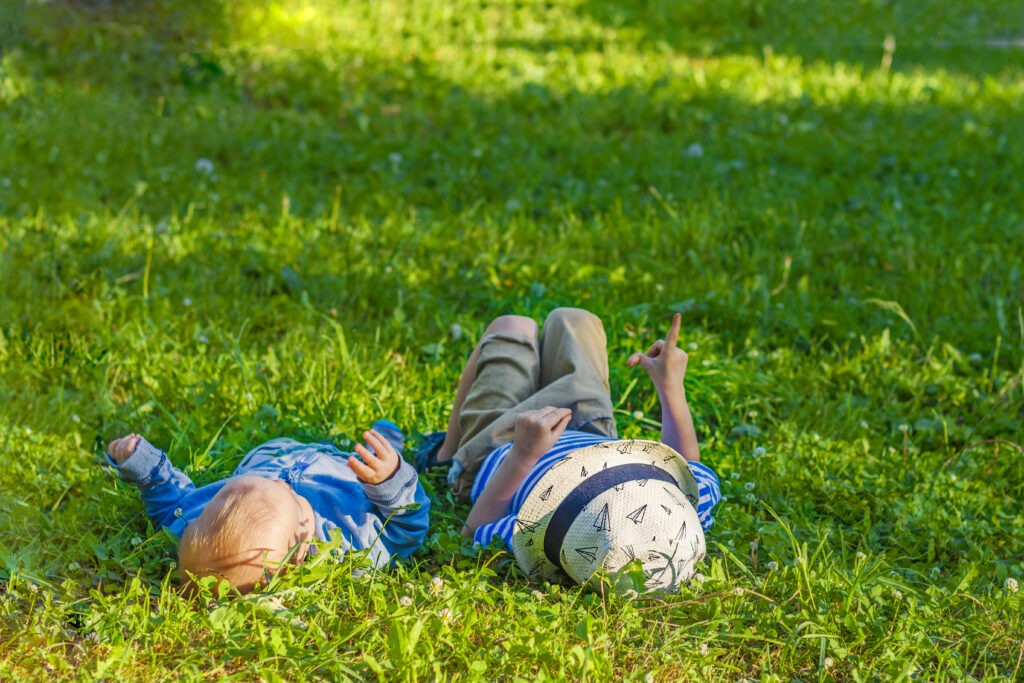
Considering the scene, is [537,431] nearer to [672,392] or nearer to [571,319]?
[672,392]

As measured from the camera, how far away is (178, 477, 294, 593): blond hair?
2643 millimetres

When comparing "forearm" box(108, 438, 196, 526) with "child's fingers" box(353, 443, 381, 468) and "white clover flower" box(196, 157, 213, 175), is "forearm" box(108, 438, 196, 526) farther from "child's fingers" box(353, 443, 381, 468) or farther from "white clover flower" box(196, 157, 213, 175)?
"white clover flower" box(196, 157, 213, 175)

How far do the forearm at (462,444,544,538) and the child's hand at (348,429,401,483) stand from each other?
344 mm

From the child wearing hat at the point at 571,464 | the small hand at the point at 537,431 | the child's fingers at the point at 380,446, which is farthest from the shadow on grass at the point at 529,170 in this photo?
the child's fingers at the point at 380,446

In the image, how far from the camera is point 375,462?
278cm

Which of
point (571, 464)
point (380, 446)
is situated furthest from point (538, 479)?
point (380, 446)

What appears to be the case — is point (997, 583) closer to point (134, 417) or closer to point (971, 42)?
point (134, 417)

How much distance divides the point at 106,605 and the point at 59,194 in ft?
10.4

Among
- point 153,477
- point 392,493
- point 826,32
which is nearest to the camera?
point 392,493

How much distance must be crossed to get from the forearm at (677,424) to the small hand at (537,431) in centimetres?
48

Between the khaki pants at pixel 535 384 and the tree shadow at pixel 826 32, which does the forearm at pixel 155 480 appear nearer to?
the khaki pants at pixel 535 384

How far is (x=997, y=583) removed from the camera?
10.4 feet

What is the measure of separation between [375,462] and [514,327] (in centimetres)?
104

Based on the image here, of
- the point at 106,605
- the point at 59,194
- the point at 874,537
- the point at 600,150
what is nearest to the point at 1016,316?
the point at 874,537
